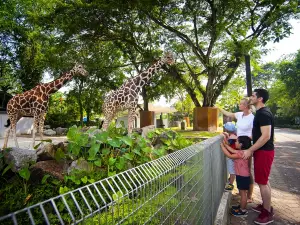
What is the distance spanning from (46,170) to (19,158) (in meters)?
0.55

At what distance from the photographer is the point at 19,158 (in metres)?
4.42

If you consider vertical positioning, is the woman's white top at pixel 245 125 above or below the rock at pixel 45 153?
above

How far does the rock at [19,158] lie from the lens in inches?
171

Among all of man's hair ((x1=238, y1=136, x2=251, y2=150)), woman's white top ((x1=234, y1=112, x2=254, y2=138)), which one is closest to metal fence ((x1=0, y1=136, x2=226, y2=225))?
man's hair ((x1=238, y1=136, x2=251, y2=150))

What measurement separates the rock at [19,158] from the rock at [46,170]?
149mm

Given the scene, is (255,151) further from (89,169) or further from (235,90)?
(235,90)

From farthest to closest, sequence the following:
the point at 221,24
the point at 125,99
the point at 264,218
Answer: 1. the point at 221,24
2. the point at 125,99
3. the point at 264,218

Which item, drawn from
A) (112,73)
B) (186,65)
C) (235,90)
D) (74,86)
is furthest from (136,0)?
(235,90)

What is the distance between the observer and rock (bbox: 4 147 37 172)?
171 inches

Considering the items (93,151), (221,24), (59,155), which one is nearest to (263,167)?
(93,151)

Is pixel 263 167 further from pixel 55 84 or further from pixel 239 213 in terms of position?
pixel 55 84

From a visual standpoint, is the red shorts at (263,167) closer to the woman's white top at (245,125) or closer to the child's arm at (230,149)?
the child's arm at (230,149)

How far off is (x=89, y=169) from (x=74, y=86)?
2056 centimetres

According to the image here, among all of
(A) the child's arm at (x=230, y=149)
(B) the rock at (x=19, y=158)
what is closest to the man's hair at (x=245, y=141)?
(A) the child's arm at (x=230, y=149)
